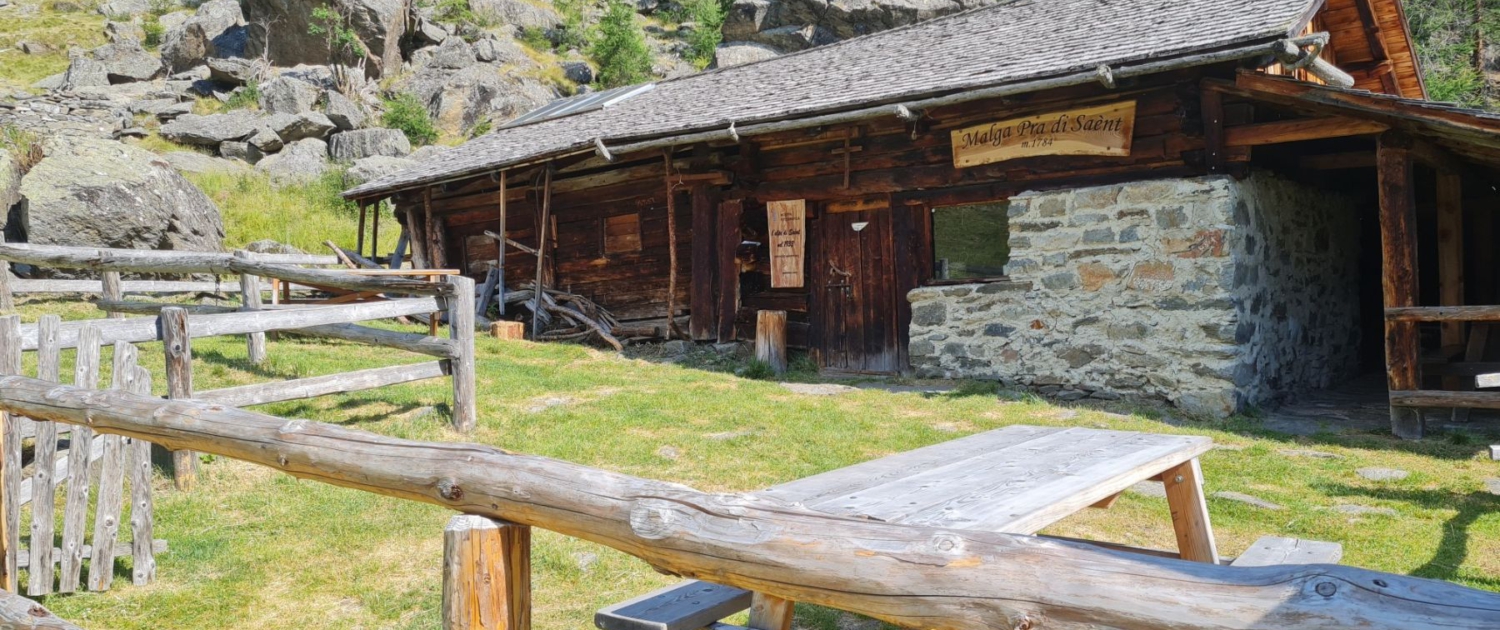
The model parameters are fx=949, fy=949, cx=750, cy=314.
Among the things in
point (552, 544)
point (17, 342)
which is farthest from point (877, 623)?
point (17, 342)

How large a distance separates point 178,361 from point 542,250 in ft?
27.5

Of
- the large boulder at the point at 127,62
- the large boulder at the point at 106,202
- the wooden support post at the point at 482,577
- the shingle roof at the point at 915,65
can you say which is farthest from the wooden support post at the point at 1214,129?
the large boulder at the point at 127,62

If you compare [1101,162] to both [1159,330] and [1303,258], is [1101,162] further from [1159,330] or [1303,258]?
[1303,258]

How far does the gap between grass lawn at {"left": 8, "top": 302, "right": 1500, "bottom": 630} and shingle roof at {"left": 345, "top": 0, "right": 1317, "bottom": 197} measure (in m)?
3.16

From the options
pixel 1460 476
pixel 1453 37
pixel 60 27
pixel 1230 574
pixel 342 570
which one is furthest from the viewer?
pixel 60 27

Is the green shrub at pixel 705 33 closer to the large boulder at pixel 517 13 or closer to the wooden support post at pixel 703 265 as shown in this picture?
the large boulder at pixel 517 13

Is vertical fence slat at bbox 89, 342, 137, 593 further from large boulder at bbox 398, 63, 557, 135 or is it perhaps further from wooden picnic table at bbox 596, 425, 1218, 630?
large boulder at bbox 398, 63, 557, 135

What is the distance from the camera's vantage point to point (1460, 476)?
20.9 ft

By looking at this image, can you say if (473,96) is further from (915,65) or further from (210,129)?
(915,65)

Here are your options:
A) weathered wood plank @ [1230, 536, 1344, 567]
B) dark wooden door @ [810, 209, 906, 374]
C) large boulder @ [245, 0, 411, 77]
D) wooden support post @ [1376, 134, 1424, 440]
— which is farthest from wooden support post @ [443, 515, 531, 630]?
large boulder @ [245, 0, 411, 77]

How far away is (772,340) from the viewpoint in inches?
440

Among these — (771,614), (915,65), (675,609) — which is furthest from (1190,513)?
(915,65)

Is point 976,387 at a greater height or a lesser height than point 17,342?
lesser

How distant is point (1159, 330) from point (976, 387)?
1.77m
